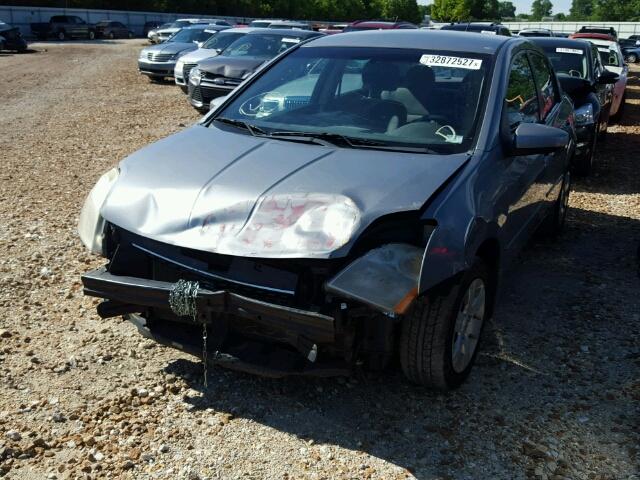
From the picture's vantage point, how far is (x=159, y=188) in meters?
3.60

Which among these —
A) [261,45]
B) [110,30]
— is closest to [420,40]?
[261,45]

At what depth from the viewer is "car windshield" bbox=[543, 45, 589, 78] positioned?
34.2 feet

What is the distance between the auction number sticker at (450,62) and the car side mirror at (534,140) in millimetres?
504

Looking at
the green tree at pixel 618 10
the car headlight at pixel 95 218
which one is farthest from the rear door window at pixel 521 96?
the green tree at pixel 618 10

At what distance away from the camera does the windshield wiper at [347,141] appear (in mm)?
3930

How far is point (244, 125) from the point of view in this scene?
4461 millimetres

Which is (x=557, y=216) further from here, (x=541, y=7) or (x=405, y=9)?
(x=541, y=7)

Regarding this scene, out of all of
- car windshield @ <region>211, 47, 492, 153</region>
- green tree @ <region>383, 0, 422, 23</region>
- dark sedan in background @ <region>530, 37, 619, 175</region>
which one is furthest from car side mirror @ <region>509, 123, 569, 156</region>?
green tree @ <region>383, 0, 422, 23</region>

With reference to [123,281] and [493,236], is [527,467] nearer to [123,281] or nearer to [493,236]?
[493,236]

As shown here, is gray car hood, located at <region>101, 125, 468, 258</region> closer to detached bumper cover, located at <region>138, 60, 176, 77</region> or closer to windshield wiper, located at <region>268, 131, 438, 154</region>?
windshield wiper, located at <region>268, 131, 438, 154</region>

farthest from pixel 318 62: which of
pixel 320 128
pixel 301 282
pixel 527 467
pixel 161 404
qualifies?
pixel 527 467

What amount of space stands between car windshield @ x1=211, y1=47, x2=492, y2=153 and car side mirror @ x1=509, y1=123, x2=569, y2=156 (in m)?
0.27

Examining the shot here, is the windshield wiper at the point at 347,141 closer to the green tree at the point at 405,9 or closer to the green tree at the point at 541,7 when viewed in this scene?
the green tree at the point at 405,9

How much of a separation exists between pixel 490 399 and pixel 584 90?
559 centimetres
